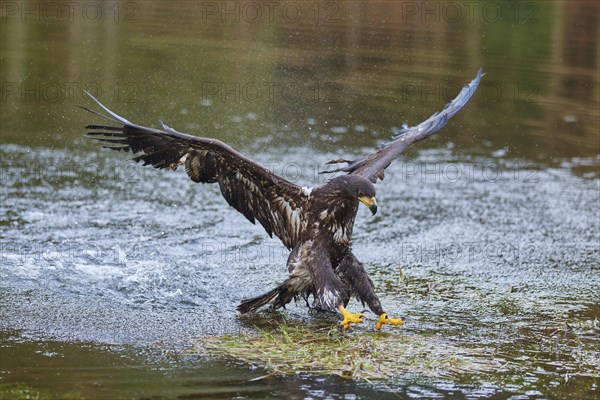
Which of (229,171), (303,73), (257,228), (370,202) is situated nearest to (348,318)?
(370,202)

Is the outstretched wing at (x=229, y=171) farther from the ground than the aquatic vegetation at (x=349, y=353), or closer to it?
farther from the ground

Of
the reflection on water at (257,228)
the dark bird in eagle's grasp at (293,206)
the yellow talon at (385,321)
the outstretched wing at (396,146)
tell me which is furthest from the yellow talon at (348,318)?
the outstretched wing at (396,146)

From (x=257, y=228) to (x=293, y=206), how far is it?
7.73 ft

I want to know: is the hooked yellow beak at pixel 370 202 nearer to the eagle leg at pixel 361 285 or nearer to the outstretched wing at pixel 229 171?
the outstretched wing at pixel 229 171

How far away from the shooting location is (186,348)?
21.3 feet

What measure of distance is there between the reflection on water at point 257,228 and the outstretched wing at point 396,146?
1.04 meters

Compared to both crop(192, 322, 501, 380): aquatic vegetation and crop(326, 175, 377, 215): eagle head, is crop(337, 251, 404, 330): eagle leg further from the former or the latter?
crop(326, 175, 377, 215): eagle head

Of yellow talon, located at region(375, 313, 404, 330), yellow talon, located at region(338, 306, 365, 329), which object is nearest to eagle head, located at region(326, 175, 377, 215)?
yellow talon, located at region(338, 306, 365, 329)

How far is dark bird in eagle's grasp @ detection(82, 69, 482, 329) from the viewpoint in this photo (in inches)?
274

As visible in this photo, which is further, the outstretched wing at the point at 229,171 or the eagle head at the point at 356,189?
the outstretched wing at the point at 229,171

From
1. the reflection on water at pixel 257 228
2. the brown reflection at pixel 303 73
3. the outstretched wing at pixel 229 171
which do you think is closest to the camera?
the reflection on water at pixel 257 228

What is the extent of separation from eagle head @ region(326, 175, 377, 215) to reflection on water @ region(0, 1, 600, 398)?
3.57 feet

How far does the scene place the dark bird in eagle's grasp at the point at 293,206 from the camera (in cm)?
695

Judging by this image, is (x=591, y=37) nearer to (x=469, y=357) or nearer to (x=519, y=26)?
(x=519, y=26)
